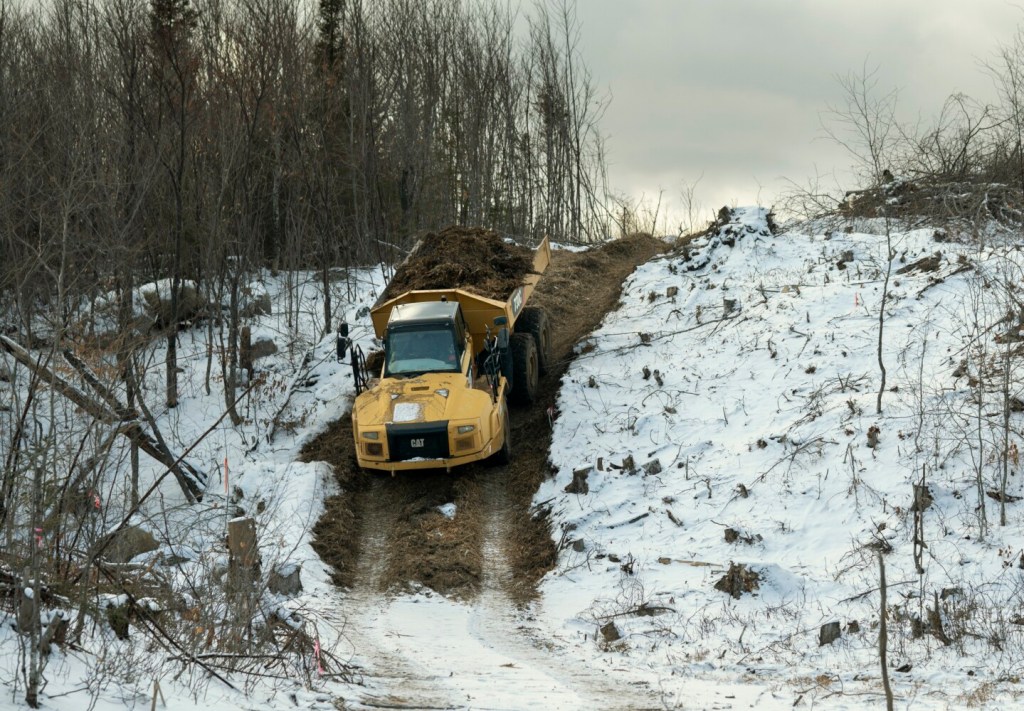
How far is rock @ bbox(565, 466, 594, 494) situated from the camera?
1425 centimetres

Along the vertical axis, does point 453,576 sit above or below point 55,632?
below

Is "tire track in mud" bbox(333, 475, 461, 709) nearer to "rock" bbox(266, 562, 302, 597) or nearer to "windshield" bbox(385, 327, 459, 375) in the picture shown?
"rock" bbox(266, 562, 302, 597)

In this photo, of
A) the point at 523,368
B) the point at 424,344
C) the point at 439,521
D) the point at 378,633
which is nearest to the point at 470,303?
the point at 424,344

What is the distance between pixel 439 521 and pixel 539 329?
561cm

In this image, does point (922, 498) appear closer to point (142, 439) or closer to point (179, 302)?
point (142, 439)

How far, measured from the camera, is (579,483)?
14.3 metres

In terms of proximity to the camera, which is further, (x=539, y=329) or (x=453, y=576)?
(x=539, y=329)

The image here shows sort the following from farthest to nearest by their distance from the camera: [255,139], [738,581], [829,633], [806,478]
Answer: [255,139], [806,478], [738,581], [829,633]

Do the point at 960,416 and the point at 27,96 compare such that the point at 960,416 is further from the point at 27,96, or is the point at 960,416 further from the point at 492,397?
the point at 27,96

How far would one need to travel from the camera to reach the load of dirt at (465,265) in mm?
17031

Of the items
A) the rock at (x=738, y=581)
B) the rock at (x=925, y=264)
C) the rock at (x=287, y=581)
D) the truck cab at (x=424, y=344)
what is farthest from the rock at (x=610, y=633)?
the rock at (x=925, y=264)

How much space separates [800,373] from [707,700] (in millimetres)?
8855

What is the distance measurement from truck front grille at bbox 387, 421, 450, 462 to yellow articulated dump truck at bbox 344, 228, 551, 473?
1 centimetres

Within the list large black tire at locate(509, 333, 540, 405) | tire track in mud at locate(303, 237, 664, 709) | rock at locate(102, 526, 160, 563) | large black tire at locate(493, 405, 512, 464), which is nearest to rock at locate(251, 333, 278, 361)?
tire track in mud at locate(303, 237, 664, 709)
